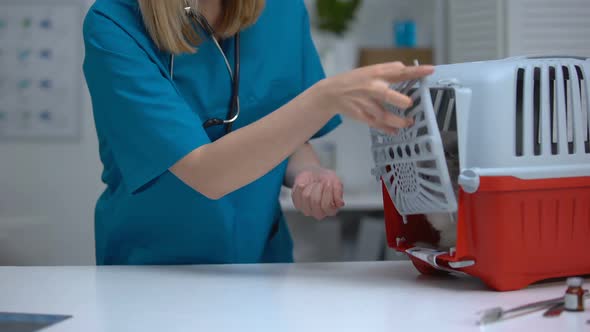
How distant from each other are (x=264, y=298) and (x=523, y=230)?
0.35 meters

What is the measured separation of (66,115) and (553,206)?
8.79ft

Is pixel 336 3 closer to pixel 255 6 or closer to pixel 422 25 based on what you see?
pixel 422 25

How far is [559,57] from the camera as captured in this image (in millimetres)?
851

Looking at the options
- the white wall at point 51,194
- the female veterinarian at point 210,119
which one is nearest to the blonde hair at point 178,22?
the female veterinarian at point 210,119

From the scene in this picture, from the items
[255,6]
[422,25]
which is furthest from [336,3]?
[255,6]

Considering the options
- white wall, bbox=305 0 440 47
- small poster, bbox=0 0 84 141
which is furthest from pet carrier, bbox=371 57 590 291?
small poster, bbox=0 0 84 141

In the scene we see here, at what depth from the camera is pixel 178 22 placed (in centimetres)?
104

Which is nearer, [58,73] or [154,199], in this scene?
[154,199]

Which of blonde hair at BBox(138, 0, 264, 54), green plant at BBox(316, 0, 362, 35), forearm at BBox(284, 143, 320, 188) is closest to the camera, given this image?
blonde hair at BBox(138, 0, 264, 54)

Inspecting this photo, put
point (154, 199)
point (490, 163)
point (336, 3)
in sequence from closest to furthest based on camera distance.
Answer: point (490, 163), point (154, 199), point (336, 3)

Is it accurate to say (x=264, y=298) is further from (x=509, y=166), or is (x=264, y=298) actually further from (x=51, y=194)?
(x=51, y=194)

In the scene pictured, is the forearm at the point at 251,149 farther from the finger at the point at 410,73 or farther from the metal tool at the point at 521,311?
the metal tool at the point at 521,311

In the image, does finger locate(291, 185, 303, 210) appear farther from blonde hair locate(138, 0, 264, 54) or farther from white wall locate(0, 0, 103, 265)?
white wall locate(0, 0, 103, 265)

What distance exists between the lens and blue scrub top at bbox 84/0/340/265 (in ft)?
3.17
